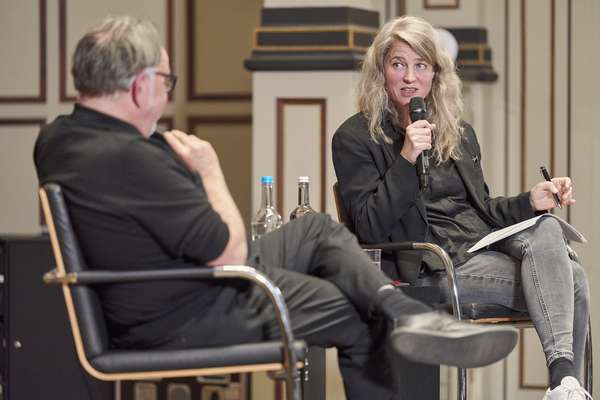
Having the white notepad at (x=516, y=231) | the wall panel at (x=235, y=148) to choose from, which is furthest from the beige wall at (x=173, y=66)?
the white notepad at (x=516, y=231)

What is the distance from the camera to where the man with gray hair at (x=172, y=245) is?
7.36ft

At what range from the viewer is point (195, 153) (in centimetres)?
234

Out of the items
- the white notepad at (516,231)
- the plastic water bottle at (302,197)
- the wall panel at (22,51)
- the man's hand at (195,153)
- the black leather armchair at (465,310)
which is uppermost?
the wall panel at (22,51)

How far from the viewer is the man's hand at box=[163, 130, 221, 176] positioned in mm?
2344

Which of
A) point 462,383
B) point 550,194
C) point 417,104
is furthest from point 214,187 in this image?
point 550,194

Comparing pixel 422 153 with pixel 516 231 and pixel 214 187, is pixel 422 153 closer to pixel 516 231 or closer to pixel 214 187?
pixel 516 231

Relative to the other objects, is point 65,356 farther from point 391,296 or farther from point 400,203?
point 391,296

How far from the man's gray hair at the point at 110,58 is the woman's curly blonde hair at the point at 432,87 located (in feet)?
3.40

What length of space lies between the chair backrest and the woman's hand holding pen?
1.03 metres

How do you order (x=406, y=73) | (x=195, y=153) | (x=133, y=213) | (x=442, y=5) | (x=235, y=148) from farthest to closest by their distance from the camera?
(x=235, y=148)
(x=442, y=5)
(x=406, y=73)
(x=195, y=153)
(x=133, y=213)

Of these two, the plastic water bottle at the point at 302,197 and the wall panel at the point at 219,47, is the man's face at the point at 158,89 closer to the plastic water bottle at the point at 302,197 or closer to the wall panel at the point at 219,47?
the plastic water bottle at the point at 302,197

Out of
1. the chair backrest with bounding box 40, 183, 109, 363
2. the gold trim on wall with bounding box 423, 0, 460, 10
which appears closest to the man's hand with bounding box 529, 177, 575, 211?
the chair backrest with bounding box 40, 183, 109, 363

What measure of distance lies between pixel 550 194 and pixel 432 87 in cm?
47

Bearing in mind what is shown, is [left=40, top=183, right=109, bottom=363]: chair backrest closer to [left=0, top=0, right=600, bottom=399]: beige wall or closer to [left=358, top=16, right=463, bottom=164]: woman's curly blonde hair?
[left=358, top=16, right=463, bottom=164]: woman's curly blonde hair
